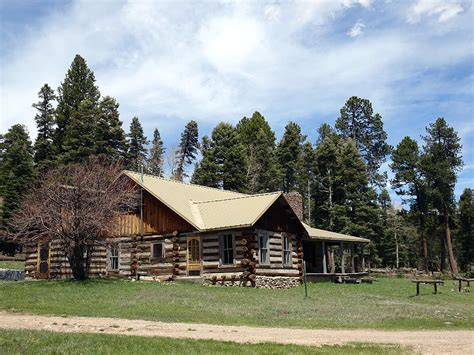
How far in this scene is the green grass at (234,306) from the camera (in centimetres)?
1688

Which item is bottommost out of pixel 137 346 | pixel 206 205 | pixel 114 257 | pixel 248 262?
pixel 137 346

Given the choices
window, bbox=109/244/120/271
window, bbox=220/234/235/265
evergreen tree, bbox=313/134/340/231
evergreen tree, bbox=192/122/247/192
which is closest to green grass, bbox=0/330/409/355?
window, bbox=220/234/235/265

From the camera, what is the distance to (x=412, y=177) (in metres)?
61.1

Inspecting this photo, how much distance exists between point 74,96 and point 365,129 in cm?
3911

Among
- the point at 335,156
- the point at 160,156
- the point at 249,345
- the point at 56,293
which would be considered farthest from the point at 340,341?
the point at 160,156

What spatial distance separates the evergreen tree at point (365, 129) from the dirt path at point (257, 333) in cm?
5948

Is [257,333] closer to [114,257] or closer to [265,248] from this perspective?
[265,248]

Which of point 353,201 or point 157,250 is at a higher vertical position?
point 353,201

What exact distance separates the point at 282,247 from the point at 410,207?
34.6 metres

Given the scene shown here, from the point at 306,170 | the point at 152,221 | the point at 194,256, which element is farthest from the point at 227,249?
the point at 306,170

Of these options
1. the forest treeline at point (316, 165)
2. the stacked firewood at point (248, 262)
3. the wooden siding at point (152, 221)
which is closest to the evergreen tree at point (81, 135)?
the forest treeline at point (316, 165)

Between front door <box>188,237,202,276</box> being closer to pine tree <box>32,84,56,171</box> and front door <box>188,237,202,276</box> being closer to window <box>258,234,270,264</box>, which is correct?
window <box>258,234,270,264</box>

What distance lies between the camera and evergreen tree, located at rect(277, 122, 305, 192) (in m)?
70.9

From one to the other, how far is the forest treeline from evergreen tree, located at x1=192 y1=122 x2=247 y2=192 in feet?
0.44
